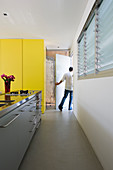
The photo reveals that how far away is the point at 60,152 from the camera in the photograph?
1.99 meters

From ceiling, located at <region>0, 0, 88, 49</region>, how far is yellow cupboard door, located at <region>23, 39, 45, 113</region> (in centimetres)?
26

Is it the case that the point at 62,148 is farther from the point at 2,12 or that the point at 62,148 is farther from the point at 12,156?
the point at 2,12

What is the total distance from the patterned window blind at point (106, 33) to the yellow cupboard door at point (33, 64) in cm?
280

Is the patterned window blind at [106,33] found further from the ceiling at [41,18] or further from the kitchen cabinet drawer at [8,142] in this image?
the kitchen cabinet drawer at [8,142]

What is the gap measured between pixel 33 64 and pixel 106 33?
314 centimetres

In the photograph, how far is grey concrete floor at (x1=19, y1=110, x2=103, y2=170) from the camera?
1654 mm

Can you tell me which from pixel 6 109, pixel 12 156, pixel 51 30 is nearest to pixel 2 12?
pixel 51 30

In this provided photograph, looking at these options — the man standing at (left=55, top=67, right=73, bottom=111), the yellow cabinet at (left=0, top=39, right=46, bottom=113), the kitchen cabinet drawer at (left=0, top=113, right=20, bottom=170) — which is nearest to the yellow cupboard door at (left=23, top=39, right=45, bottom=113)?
the yellow cabinet at (left=0, top=39, right=46, bottom=113)

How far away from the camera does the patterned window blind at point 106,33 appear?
1.50 metres

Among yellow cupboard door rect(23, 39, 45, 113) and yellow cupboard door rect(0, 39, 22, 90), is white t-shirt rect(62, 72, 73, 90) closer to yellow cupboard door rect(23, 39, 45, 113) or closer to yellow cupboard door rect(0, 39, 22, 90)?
yellow cupboard door rect(23, 39, 45, 113)

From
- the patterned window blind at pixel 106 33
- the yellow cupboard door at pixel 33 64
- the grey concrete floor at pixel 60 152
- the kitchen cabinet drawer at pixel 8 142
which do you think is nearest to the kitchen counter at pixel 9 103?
the kitchen cabinet drawer at pixel 8 142

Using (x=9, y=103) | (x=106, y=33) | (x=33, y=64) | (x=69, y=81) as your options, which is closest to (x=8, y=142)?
(x=9, y=103)

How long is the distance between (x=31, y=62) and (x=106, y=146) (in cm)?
359

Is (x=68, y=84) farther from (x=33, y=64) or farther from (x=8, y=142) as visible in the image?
(x=8, y=142)
